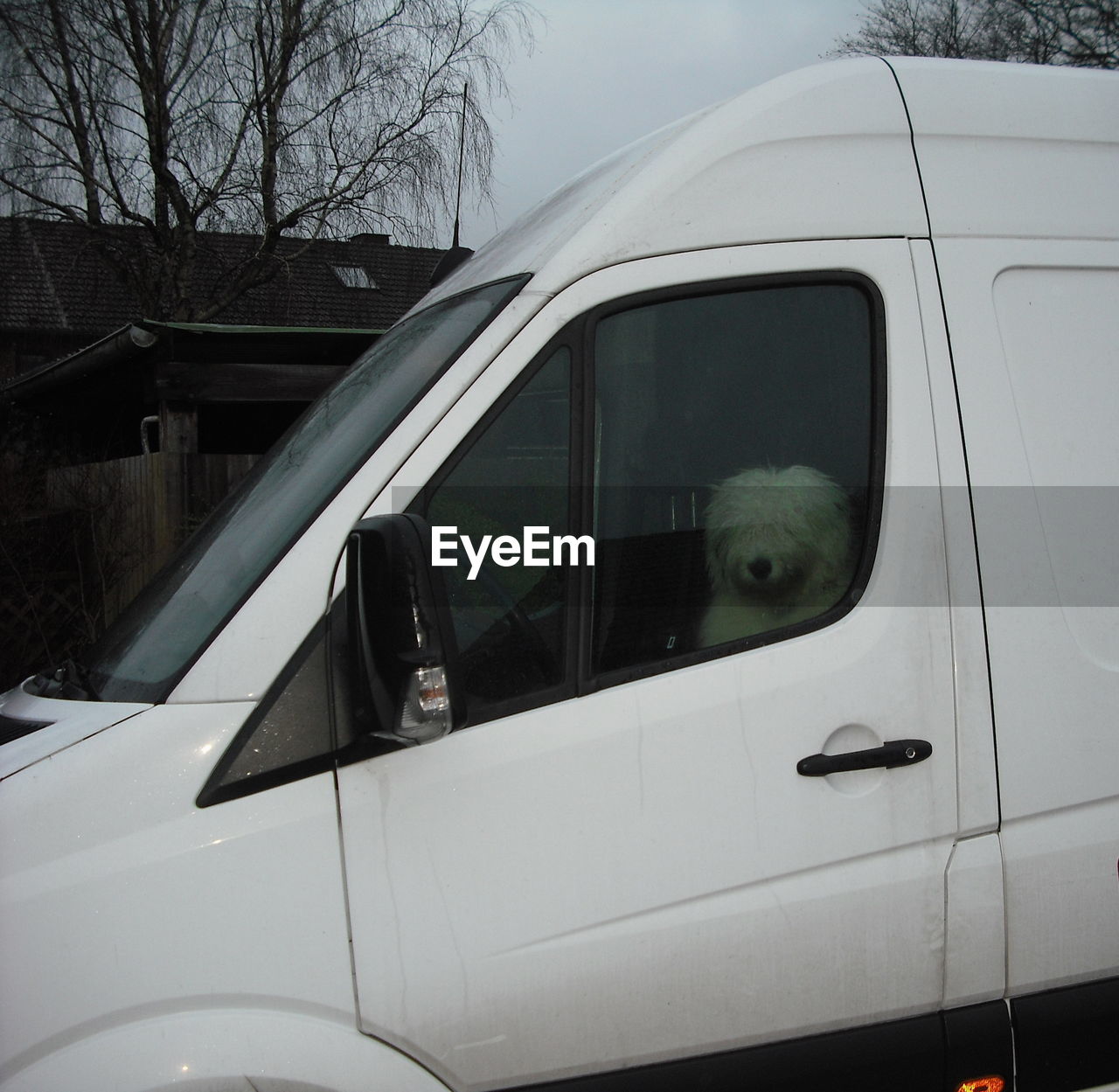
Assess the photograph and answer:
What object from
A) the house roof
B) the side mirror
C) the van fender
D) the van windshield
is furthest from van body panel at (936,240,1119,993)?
the house roof

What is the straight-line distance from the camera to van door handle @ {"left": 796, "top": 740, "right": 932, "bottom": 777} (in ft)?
6.50

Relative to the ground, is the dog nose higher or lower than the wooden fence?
lower

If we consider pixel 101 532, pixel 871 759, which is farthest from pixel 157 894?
pixel 101 532

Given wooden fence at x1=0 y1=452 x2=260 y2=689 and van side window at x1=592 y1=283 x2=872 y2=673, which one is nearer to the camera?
van side window at x1=592 y1=283 x2=872 y2=673

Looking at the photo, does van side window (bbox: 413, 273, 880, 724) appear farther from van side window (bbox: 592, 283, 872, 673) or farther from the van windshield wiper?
the van windshield wiper

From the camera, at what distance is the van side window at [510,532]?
75.5 inches

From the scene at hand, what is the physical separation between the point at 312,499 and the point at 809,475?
94 cm

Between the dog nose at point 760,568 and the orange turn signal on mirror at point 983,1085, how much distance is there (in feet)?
3.31

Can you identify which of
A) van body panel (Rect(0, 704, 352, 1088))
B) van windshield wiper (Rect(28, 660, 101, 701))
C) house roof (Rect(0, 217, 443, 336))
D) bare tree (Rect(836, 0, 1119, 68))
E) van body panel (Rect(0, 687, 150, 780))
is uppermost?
bare tree (Rect(836, 0, 1119, 68))

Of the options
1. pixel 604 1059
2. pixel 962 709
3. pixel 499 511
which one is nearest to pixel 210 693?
pixel 499 511

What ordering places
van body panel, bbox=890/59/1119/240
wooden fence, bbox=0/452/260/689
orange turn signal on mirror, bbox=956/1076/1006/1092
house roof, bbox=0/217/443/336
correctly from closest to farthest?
orange turn signal on mirror, bbox=956/1076/1006/1092, van body panel, bbox=890/59/1119/240, wooden fence, bbox=0/452/260/689, house roof, bbox=0/217/443/336

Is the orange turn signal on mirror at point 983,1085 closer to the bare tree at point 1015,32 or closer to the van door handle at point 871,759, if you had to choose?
the van door handle at point 871,759

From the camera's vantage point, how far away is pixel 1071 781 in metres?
2.11

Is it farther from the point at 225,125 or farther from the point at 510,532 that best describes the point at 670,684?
the point at 225,125
